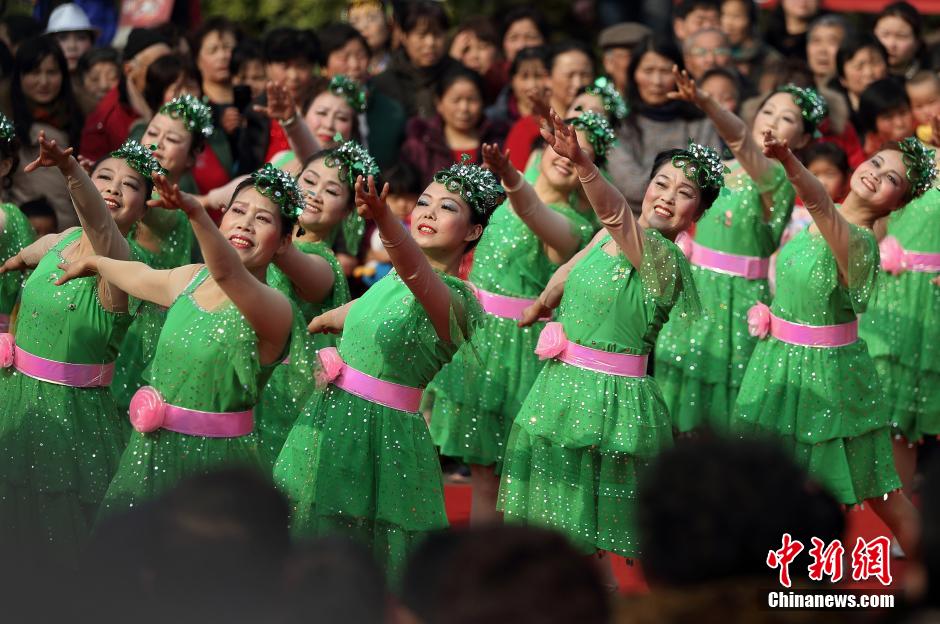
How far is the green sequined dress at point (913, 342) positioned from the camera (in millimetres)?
6840

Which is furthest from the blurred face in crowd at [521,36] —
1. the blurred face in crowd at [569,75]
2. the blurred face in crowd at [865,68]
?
the blurred face in crowd at [865,68]

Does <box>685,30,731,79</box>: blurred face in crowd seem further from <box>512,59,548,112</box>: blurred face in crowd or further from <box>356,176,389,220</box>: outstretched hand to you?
<box>356,176,389,220</box>: outstretched hand

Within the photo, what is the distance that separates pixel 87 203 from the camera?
502 cm

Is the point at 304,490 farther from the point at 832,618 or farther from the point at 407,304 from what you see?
the point at 832,618

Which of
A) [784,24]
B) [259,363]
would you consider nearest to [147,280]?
[259,363]

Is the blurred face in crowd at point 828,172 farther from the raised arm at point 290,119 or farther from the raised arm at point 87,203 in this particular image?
the raised arm at point 87,203

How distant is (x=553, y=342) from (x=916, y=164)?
72.3 inches

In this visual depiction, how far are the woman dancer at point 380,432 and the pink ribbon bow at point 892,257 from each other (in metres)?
2.67

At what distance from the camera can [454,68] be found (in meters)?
8.36

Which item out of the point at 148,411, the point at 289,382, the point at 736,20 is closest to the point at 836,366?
the point at 289,382

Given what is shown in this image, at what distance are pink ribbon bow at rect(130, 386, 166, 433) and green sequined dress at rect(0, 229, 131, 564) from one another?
0.66 meters

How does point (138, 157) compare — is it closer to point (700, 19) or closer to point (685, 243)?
point (685, 243)

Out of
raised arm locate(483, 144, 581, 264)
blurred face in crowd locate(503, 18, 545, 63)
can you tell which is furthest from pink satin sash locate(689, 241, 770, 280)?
blurred face in crowd locate(503, 18, 545, 63)

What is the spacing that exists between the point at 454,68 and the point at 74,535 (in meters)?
4.05
